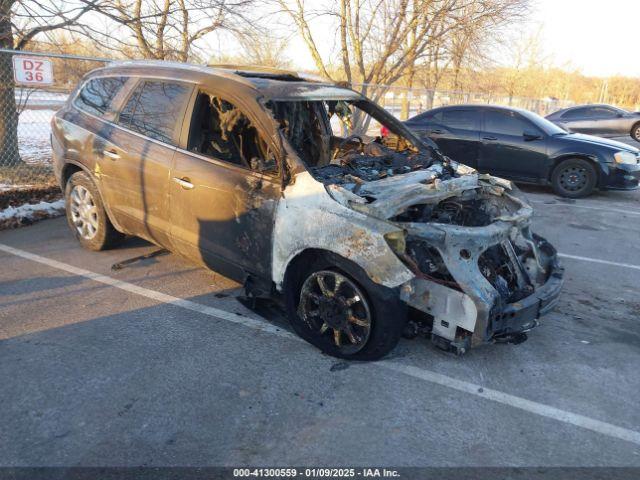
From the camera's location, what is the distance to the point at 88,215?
5191 millimetres

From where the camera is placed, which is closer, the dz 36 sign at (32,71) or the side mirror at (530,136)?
the dz 36 sign at (32,71)

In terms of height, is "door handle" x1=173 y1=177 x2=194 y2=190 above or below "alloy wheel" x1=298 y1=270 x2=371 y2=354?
above

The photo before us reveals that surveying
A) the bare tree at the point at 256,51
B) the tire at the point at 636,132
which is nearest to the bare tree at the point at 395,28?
the bare tree at the point at 256,51

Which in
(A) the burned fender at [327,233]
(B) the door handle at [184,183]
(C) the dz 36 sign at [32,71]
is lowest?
(A) the burned fender at [327,233]

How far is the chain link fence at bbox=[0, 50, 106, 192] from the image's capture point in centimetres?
662

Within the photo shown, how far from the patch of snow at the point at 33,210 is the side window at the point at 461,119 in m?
7.06

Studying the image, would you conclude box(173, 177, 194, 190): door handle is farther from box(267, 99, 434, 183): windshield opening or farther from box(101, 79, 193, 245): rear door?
box(267, 99, 434, 183): windshield opening

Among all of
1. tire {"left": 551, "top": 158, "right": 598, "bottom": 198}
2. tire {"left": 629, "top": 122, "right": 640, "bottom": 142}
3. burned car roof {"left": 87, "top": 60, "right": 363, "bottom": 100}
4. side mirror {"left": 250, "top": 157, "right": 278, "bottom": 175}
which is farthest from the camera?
tire {"left": 629, "top": 122, "right": 640, "bottom": 142}

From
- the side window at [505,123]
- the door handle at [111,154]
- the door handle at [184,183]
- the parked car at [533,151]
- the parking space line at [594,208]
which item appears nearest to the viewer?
the door handle at [184,183]

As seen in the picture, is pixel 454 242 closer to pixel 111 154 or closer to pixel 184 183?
pixel 184 183

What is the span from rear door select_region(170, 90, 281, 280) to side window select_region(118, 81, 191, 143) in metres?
0.19

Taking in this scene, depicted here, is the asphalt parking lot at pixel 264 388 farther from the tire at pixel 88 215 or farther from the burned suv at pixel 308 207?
the tire at pixel 88 215

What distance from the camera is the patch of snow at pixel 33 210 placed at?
245 inches

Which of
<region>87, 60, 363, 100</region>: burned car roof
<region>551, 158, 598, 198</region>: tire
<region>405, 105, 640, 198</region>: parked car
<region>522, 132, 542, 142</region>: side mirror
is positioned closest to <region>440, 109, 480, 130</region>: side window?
<region>405, 105, 640, 198</region>: parked car
